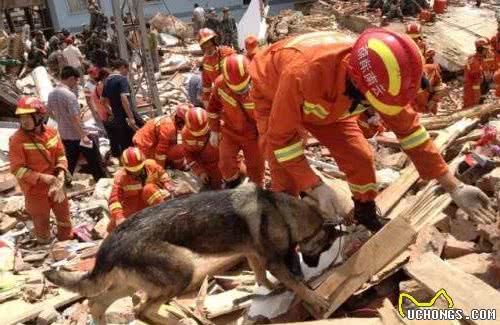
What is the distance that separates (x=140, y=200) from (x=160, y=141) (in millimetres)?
1118

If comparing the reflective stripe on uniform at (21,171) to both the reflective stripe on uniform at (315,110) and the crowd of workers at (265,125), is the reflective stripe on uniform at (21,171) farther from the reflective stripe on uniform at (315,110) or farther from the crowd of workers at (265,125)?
the reflective stripe on uniform at (315,110)

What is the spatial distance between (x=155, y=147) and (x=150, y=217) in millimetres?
3241

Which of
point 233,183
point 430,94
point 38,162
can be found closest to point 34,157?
point 38,162

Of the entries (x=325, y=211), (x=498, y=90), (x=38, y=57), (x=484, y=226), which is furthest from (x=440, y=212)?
(x=38, y=57)

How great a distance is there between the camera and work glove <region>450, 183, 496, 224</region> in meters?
3.58

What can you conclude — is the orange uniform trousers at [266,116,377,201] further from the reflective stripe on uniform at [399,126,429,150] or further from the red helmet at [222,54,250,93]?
the red helmet at [222,54,250,93]

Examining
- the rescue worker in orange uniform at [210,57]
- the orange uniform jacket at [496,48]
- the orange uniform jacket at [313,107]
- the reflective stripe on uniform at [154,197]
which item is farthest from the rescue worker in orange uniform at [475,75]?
the orange uniform jacket at [313,107]

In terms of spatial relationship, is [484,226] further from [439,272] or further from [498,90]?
[498,90]

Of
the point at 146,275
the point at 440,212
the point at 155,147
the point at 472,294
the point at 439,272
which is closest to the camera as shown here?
the point at 472,294

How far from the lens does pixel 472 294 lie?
3.37 meters

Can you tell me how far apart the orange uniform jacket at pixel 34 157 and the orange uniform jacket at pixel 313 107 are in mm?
3698

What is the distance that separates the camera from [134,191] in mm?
6238

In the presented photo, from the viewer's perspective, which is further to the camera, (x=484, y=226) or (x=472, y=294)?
(x=484, y=226)

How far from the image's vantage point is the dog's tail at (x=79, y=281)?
4.17 metres
